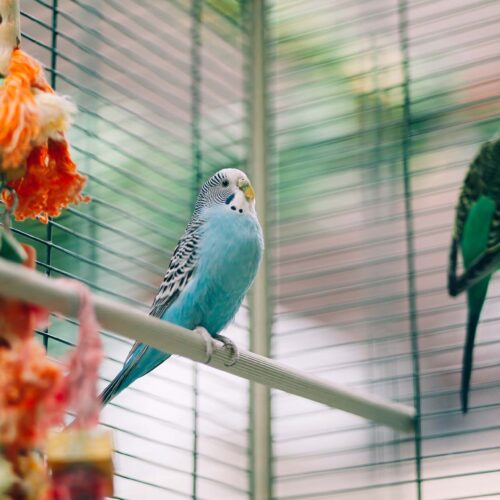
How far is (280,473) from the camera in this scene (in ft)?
6.66

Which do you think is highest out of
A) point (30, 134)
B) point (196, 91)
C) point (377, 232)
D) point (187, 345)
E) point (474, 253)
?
point (196, 91)

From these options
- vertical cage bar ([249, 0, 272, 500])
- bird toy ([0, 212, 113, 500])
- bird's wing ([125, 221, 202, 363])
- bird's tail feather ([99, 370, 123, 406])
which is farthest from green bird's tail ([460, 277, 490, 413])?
bird toy ([0, 212, 113, 500])

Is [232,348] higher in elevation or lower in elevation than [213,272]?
lower

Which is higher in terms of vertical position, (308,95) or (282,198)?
(308,95)

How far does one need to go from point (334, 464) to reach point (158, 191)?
66cm

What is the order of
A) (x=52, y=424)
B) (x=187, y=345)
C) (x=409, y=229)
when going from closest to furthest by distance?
(x=52, y=424) < (x=187, y=345) < (x=409, y=229)

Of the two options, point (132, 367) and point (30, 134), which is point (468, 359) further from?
point (30, 134)

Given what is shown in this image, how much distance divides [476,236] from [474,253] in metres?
0.03

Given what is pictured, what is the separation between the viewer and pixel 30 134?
1.09 metres

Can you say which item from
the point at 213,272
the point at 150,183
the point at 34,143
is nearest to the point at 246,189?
the point at 213,272

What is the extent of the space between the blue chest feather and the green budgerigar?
1.45 feet

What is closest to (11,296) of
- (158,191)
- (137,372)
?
(137,372)

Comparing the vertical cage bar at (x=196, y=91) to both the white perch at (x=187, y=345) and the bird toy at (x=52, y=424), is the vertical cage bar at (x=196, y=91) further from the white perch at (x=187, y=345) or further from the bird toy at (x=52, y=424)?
the bird toy at (x=52, y=424)

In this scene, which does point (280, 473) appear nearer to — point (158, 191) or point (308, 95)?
point (158, 191)
